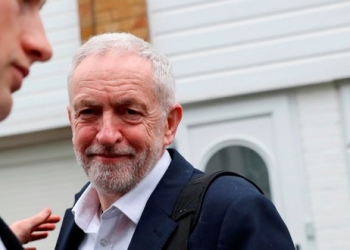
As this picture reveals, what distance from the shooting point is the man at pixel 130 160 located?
2807 millimetres

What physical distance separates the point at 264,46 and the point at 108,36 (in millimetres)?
3962

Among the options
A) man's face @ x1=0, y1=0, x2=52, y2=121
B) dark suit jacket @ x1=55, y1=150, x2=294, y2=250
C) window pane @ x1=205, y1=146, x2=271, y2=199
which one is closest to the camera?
man's face @ x1=0, y1=0, x2=52, y2=121

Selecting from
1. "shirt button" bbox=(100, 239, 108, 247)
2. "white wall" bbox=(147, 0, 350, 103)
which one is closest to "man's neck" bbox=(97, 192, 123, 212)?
"shirt button" bbox=(100, 239, 108, 247)

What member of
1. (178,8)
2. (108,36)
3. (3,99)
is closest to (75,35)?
(178,8)

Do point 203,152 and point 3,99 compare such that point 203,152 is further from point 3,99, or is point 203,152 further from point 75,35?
point 3,99

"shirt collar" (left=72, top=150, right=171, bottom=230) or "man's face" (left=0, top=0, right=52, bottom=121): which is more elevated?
"man's face" (left=0, top=0, right=52, bottom=121)

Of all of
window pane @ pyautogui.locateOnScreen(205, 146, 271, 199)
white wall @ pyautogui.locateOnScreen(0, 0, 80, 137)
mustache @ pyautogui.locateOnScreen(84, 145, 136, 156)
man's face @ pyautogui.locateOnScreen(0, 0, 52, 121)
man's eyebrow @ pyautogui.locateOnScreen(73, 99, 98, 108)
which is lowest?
window pane @ pyautogui.locateOnScreen(205, 146, 271, 199)

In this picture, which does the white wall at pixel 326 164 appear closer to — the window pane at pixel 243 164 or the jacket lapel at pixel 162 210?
the window pane at pixel 243 164

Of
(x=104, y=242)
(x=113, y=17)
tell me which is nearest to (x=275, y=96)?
(x=113, y=17)

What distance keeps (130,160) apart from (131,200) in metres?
0.13

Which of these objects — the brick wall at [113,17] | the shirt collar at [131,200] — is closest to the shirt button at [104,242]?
the shirt collar at [131,200]

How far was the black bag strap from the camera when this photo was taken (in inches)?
108

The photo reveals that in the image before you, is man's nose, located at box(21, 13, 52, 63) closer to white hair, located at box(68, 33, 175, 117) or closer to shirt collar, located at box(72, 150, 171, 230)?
shirt collar, located at box(72, 150, 171, 230)

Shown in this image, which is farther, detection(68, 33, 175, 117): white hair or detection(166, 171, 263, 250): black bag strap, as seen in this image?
detection(68, 33, 175, 117): white hair
